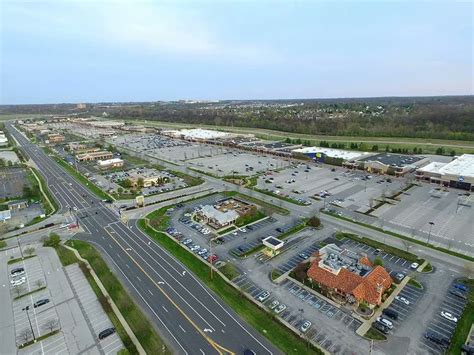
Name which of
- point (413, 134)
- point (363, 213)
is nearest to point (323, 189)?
point (363, 213)

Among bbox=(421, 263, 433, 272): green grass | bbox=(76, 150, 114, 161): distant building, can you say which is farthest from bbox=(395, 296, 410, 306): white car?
bbox=(76, 150, 114, 161): distant building

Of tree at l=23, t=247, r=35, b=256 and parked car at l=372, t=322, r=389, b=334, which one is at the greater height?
tree at l=23, t=247, r=35, b=256

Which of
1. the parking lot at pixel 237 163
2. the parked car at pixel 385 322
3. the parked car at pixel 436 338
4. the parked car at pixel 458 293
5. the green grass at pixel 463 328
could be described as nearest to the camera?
the green grass at pixel 463 328

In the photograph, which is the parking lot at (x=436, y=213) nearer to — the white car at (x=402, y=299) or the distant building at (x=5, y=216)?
the white car at (x=402, y=299)

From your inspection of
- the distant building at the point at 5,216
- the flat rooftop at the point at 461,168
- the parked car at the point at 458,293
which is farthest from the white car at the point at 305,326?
the flat rooftop at the point at 461,168

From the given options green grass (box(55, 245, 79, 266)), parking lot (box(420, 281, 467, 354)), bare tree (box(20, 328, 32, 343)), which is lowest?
parking lot (box(420, 281, 467, 354))

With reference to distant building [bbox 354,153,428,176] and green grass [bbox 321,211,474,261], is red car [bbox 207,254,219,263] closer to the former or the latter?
green grass [bbox 321,211,474,261]
